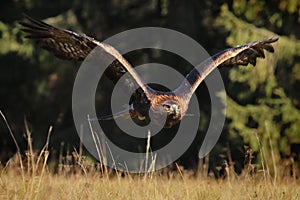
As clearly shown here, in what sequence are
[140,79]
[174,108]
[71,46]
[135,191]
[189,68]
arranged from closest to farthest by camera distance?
[135,191]
[140,79]
[174,108]
[71,46]
[189,68]

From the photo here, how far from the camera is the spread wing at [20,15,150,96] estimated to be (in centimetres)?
642

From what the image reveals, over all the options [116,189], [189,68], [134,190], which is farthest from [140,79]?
[189,68]

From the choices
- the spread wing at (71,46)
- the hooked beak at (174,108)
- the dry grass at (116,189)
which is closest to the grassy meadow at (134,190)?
the dry grass at (116,189)

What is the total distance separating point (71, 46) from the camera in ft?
23.3

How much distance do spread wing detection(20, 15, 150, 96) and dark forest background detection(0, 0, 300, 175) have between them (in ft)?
8.08

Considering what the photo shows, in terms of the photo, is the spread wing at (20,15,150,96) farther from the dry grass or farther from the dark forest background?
the dark forest background

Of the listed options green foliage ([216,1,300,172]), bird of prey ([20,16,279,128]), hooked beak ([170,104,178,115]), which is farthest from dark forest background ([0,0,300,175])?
hooked beak ([170,104,178,115])

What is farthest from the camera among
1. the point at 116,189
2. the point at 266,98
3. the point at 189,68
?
the point at 189,68

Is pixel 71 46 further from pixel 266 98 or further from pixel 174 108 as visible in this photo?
pixel 266 98

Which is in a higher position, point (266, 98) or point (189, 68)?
point (189, 68)

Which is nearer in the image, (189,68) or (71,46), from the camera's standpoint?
(71,46)

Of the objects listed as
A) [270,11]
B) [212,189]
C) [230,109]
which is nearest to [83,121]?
[230,109]

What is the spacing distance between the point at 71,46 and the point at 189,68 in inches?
267

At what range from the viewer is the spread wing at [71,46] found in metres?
6.42
